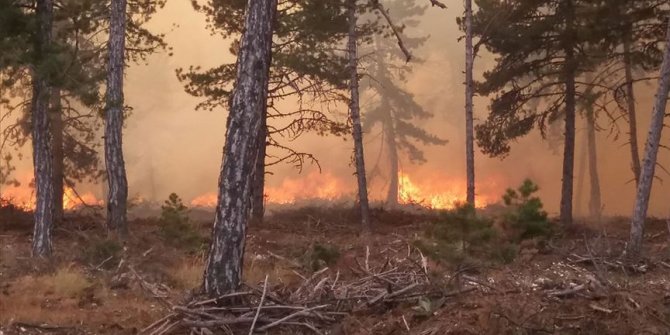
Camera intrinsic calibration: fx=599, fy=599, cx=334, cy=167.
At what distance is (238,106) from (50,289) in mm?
4198

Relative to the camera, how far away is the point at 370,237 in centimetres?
1547

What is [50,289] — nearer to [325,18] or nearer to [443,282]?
[443,282]

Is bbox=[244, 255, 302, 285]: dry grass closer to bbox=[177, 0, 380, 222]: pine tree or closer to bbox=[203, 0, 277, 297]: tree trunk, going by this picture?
bbox=[203, 0, 277, 297]: tree trunk

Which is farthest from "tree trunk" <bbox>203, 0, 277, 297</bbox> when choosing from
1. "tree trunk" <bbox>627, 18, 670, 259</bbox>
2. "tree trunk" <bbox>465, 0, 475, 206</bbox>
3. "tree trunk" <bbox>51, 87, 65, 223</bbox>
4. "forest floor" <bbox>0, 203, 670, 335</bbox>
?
"tree trunk" <bbox>51, 87, 65, 223</bbox>

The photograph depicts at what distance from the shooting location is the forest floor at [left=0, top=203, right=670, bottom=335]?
5.38 metres

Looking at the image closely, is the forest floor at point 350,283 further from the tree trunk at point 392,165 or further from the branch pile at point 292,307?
the tree trunk at point 392,165

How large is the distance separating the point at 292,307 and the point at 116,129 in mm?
8646

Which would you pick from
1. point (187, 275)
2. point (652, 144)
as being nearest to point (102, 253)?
point (187, 275)

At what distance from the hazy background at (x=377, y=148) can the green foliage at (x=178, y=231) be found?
32.5 metres

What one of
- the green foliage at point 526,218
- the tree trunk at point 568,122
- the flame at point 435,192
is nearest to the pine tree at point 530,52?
the tree trunk at point 568,122

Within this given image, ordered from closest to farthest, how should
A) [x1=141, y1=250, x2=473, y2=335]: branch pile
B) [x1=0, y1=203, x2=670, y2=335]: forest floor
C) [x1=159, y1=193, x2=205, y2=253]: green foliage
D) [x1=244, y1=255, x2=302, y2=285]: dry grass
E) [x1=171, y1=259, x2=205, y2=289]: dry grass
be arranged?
[x1=0, y1=203, x2=670, y2=335]: forest floor → [x1=141, y1=250, x2=473, y2=335]: branch pile → [x1=171, y1=259, x2=205, y2=289]: dry grass → [x1=244, y1=255, x2=302, y2=285]: dry grass → [x1=159, y1=193, x2=205, y2=253]: green foliage

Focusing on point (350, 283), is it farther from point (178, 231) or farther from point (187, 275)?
point (178, 231)

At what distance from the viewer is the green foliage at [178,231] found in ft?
42.2

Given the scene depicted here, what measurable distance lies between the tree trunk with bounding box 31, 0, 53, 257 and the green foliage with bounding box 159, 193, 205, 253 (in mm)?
2403
